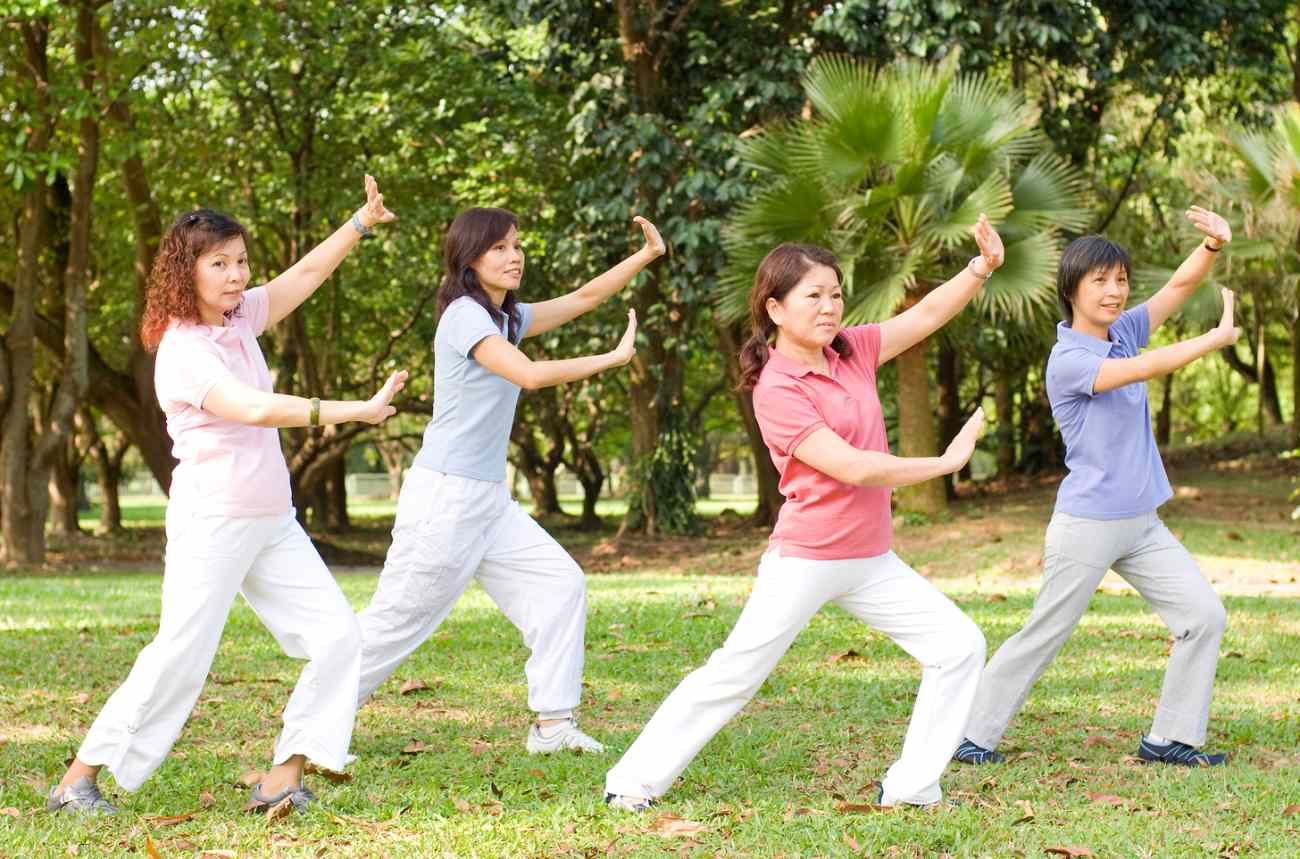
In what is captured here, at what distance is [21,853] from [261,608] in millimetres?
1048

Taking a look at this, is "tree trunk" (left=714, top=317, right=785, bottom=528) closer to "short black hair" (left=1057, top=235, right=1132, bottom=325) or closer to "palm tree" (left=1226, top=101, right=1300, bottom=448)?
"palm tree" (left=1226, top=101, right=1300, bottom=448)

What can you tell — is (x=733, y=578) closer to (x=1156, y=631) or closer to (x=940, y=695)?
(x=1156, y=631)

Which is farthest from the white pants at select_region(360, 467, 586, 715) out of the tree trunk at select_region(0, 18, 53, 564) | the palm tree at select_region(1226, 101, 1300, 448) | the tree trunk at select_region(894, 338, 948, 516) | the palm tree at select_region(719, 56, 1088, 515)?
the tree trunk at select_region(0, 18, 53, 564)

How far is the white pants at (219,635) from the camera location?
15.1 feet

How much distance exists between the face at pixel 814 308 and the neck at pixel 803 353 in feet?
0.07

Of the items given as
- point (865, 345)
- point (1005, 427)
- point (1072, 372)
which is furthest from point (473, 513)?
point (1005, 427)

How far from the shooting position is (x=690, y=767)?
17.5 ft

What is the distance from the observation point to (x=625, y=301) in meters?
17.2

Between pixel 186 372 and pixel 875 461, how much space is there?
7.08 ft

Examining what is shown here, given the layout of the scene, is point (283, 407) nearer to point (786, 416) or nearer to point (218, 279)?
point (218, 279)

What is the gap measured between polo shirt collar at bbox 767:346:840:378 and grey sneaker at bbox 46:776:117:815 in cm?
263

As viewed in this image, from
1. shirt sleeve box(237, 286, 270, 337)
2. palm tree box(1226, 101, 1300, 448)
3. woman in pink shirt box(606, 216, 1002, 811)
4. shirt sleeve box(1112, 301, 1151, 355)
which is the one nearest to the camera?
woman in pink shirt box(606, 216, 1002, 811)

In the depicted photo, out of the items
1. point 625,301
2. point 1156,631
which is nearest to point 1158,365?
point 1156,631

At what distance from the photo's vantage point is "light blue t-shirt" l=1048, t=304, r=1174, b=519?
5137 millimetres
